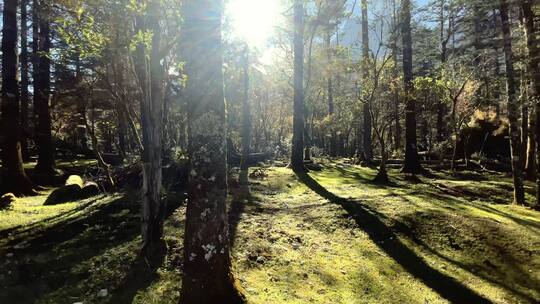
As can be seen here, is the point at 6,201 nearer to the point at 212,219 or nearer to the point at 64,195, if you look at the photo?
the point at 64,195

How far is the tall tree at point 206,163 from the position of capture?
16.3 ft

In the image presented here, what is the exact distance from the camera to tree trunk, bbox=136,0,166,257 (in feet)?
22.8

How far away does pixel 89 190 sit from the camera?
13.9 m

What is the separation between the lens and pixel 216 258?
5.01 m

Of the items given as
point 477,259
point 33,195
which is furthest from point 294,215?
point 33,195

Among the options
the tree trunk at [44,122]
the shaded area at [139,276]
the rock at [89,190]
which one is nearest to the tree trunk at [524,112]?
the shaded area at [139,276]

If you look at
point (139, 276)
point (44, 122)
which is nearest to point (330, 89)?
point (44, 122)

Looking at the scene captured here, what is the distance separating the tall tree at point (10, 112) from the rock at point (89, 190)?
89.5 inches

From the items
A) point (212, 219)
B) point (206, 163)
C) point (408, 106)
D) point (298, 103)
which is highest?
point (298, 103)

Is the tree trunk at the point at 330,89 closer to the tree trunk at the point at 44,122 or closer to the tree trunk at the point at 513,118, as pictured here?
the tree trunk at the point at 513,118

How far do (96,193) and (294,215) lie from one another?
7.45 meters

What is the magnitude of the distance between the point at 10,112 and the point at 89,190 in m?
3.64

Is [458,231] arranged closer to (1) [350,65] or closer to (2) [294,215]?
(2) [294,215]

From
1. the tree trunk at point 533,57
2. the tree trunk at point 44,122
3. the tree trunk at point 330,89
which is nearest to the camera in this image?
the tree trunk at point 533,57
